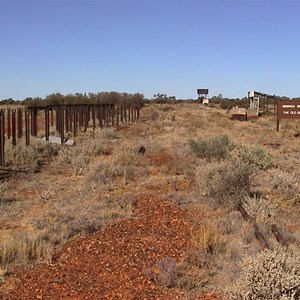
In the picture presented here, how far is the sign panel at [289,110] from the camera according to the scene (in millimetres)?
29656

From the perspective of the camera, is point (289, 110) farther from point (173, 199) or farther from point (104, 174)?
point (173, 199)

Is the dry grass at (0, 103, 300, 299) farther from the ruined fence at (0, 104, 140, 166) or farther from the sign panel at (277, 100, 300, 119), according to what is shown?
the sign panel at (277, 100, 300, 119)

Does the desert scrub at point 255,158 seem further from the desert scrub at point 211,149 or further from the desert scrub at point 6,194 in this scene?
the desert scrub at point 6,194

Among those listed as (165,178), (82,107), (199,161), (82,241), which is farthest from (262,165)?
(82,107)

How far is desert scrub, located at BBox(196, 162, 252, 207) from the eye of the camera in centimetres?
1041

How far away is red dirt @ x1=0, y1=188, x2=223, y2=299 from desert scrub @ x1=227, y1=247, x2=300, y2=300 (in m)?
1.19

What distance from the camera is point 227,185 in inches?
420

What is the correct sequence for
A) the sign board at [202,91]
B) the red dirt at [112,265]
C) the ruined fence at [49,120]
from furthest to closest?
the sign board at [202,91]
the ruined fence at [49,120]
the red dirt at [112,265]

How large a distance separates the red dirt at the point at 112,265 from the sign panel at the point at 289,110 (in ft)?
72.6

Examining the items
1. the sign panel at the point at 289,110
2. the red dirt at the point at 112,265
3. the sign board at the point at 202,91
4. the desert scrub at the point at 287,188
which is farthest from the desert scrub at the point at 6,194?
the sign board at the point at 202,91

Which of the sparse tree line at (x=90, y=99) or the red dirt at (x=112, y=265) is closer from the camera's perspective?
the red dirt at (x=112, y=265)

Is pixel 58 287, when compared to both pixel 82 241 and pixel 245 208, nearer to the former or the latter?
pixel 82 241

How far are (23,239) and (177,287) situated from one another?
2800 mm

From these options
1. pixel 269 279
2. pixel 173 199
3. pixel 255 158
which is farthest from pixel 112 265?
pixel 255 158
